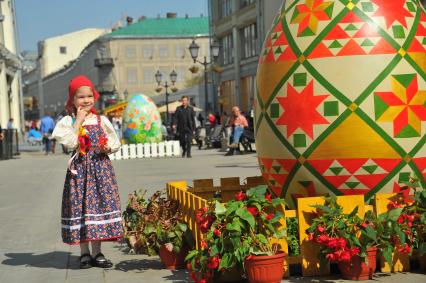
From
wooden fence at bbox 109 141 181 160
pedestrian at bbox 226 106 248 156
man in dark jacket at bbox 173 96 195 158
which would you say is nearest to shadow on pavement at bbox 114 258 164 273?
man in dark jacket at bbox 173 96 195 158

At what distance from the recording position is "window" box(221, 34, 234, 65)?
55284 millimetres

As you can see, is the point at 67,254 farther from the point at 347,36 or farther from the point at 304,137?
the point at 347,36

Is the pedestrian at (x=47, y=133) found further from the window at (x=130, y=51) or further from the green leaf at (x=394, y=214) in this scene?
the window at (x=130, y=51)

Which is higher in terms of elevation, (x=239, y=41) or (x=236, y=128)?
(x=239, y=41)

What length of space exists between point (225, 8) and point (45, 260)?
164ft

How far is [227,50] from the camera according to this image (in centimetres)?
5641

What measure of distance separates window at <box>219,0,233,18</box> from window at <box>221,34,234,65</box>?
5.23 ft

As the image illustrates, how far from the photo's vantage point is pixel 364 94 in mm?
6168

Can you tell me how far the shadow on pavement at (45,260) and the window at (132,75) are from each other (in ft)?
330

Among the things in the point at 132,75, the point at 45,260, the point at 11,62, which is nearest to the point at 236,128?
the point at 45,260

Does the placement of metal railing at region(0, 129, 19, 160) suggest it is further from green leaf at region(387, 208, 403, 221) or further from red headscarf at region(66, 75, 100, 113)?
green leaf at region(387, 208, 403, 221)

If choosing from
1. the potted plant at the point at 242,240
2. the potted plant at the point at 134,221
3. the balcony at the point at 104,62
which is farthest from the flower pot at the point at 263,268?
the balcony at the point at 104,62

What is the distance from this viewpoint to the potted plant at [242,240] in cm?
560

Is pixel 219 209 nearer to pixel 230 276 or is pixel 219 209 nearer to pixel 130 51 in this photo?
pixel 230 276
